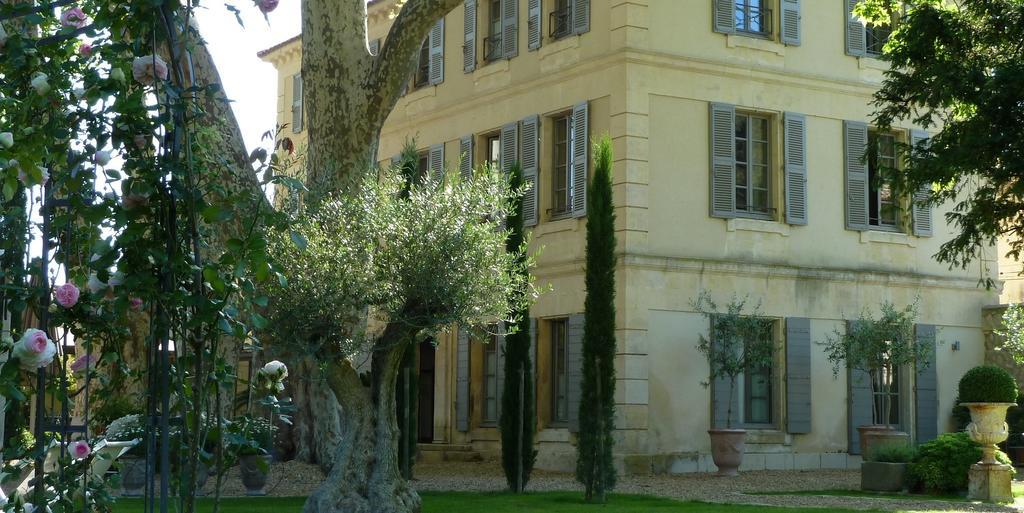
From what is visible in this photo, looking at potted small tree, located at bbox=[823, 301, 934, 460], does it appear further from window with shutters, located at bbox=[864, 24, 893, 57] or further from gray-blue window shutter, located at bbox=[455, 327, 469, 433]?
gray-blue window shutter, located at bbox=[455, 327, 469, 433]

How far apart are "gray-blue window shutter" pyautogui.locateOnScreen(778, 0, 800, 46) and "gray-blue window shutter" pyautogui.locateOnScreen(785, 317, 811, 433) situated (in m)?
4.45

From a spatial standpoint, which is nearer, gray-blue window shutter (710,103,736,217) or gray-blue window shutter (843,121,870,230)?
gray-blue window shutter (710,103,736,217)

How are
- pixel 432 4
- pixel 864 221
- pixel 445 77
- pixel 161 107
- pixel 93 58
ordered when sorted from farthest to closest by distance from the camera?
1. pixel 445 77
2. pixel 864 221
3. pixel 432 4
4. pixel 93 58
5. pixel 161 107

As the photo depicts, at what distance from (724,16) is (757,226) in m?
3.31

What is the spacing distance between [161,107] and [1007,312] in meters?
19.3

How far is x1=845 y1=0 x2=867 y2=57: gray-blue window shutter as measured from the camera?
72.0 ft

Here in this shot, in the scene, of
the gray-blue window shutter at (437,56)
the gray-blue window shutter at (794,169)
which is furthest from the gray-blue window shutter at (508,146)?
the gray-blue window shutter at (794,169)

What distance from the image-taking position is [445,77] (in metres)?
24.1

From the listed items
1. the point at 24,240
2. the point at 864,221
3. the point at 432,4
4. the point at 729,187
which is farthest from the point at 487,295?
the point at 864,221

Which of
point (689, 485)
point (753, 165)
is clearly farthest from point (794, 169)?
point (689, 485)

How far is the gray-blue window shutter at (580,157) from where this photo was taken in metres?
20.3

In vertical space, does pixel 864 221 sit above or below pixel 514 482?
above

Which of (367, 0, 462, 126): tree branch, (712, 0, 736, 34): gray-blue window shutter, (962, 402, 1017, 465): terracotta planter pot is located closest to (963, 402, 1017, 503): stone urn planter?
(962, 402, 1017, 465): terracotta planter pot

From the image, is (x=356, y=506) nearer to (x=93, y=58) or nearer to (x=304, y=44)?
(x=304, y=44)
